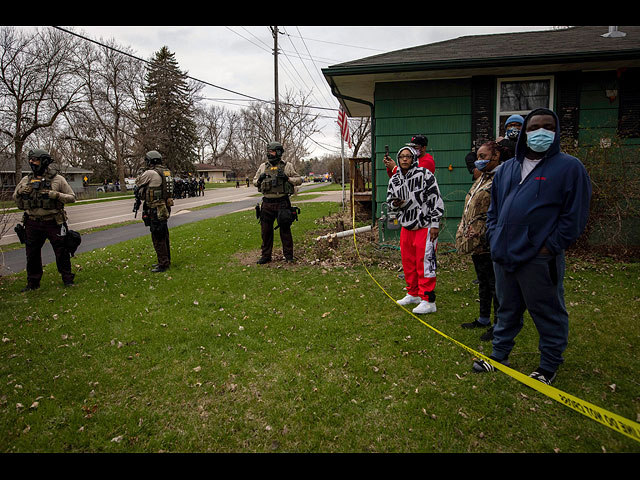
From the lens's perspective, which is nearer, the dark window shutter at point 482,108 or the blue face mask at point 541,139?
the blue face mask at point 541,139

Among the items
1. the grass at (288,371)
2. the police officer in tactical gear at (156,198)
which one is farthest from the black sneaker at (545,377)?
the police officer in tactical gear at (156,198)

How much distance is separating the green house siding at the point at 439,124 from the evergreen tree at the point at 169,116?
1528 inches

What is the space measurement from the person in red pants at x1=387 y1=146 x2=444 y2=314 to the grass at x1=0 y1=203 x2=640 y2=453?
0.54m

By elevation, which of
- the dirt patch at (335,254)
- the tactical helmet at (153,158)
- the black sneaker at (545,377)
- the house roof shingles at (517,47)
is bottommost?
the black sneaker at (545,377)

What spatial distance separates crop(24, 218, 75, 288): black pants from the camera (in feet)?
19.7

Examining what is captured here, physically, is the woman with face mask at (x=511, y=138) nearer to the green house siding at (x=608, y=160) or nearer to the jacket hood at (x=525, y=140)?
the jacket hood at (x=525, y=140)

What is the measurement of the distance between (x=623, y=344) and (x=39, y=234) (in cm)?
799

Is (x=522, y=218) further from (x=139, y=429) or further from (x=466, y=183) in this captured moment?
(x=466, y=183)

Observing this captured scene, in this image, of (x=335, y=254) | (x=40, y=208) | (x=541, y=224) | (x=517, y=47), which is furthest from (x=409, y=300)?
(x=517, y=47)

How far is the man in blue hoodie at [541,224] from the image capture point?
2.70 metres

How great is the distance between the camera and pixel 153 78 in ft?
143

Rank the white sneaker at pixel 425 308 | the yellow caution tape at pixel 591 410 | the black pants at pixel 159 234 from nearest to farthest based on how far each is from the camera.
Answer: the yellow caution tape at pixel 591 410, the white sneaker at pixel 425 308, the black pants at pixel 159 234

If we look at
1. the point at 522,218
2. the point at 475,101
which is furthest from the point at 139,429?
the point at 475,101
